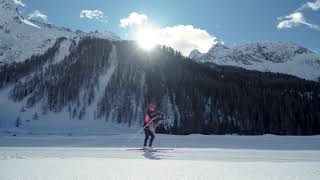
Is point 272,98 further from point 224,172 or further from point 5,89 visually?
point 224,172

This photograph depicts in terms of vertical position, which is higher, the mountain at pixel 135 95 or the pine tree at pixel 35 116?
the mountain at pixel 135 95

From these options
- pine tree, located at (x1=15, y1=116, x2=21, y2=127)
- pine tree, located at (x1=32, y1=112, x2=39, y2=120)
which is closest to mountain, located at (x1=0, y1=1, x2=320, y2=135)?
pine tree, located at (x1=32, y1=112, x2=39, y2=120)

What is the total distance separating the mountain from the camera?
4178 inches

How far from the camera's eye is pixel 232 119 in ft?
356

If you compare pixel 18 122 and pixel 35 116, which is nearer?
pixel 18 122

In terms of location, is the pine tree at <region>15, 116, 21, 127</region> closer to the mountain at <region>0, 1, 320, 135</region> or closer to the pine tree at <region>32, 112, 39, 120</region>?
the mountain at <region>0, 1, 320, 135</region>

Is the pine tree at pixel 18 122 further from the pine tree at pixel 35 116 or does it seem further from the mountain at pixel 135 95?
the pine tree at pixel 35 116

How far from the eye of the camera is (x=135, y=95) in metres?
118

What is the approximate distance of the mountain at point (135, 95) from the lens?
106 m

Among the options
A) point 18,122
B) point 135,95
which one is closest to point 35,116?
point 18,122

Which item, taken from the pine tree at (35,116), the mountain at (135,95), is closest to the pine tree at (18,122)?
the mountain at (135,95)

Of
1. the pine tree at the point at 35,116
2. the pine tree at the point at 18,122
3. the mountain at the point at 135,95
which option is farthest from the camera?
the pine tree at the point at 35,116

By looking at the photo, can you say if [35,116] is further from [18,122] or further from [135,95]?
[135,95]

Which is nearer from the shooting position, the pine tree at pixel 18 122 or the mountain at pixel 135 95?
the pine tree at pixel 18 122
